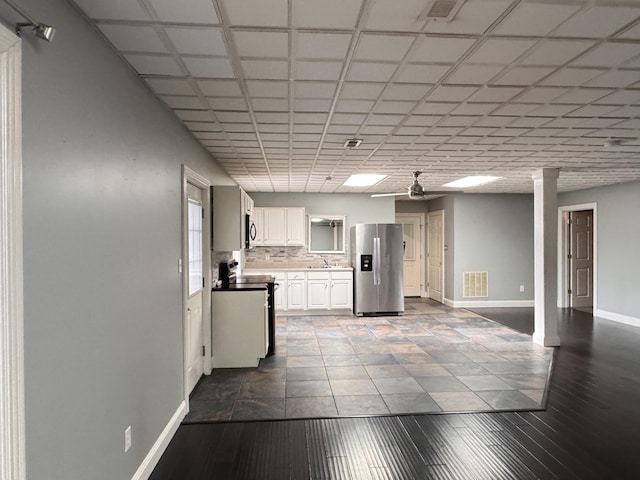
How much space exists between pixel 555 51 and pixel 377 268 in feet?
18.0

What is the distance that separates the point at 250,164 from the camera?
4.85m

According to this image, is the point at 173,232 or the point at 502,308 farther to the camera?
the point at 502,308

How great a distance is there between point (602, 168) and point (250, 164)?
4.59 meters

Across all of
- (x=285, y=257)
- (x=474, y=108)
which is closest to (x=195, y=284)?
(x=474, y=108)

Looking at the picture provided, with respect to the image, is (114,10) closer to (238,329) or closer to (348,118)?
(348,118)

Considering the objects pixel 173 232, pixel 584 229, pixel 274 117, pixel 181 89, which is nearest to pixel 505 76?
pixel 274 117

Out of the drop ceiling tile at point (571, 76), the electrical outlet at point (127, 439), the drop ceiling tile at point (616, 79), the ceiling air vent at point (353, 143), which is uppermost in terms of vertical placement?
the drop ceiling tile at point (616, 79)

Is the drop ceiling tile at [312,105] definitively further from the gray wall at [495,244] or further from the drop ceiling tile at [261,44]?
the gray wall at [495,244]

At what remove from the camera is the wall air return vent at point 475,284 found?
802 centimetres

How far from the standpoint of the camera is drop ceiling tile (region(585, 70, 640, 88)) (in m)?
2.25

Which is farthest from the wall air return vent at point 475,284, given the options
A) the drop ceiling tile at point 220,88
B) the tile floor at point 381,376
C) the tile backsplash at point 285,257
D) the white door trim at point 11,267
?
the white door trim at point 11,267

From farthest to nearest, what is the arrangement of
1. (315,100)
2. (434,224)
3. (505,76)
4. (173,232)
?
(434,224) < (173,232) < (315,100) < (505,76)

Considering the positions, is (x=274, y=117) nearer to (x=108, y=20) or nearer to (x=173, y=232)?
(x=173, y=232)

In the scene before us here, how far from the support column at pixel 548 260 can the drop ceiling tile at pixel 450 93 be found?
10.6 ft
